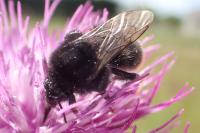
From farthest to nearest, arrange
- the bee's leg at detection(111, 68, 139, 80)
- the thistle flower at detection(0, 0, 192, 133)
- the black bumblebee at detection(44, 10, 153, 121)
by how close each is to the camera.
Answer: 1. the bee's leg at detection(111, 68, 139, 80)
2. the thistle flower at detection(0, 0, 192, 133)
3. the black bumblebee at detection(44, 10, 153, 121)

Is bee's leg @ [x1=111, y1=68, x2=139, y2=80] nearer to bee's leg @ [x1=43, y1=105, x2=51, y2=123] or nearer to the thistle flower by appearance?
the thistle flower

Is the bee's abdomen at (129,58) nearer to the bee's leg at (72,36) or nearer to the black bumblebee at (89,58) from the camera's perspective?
the black bumblebee at (89,58)

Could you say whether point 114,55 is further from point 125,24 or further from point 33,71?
point 33,71

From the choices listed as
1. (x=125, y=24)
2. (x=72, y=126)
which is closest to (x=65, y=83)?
(x=72, y=126)

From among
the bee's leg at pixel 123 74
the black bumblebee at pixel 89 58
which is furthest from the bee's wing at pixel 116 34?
the bee's leg at pixel 123 74

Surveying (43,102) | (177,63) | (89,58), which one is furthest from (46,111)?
(177,63)

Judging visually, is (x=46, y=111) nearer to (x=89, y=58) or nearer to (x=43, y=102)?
(x=43, y=102)

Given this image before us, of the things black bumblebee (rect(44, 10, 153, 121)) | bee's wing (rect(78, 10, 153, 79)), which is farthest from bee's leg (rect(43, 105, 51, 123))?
bee's wing (rect(78, 10, 153, 79))
